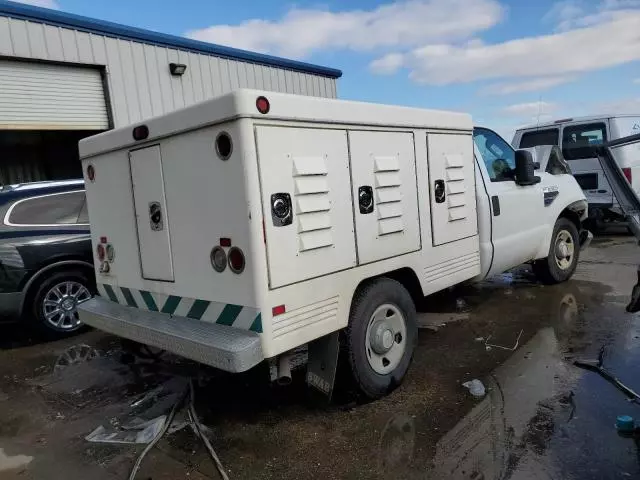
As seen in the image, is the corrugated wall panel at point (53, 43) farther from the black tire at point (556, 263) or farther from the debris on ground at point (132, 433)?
the black tire at point (556, 263)

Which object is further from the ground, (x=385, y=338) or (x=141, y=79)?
(x=141, y=79)

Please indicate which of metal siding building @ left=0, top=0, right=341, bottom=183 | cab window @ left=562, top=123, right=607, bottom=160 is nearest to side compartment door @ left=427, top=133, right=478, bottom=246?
cab window @ left=562, top=123, right=607, bottom=160

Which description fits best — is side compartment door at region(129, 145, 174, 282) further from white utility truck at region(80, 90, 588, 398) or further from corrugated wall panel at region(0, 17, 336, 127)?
corrugated wall panel at region(0, 17, 336, 127)

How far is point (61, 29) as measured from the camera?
8844 millimetres

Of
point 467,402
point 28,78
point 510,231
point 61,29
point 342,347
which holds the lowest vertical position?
point 467,402

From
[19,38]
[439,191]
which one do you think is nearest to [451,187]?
[439,191]

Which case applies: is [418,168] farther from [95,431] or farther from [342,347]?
[95,431]

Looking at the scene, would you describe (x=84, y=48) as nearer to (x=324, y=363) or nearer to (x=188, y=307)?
(x=188, y=307)

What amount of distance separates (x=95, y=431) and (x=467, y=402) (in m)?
2.76

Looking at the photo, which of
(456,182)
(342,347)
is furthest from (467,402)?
(456,182)

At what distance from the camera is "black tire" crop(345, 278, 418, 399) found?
11.8ft

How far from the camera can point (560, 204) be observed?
6484 mm

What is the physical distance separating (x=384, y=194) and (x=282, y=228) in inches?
41.9

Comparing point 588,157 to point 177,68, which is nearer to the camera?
point 588,157
